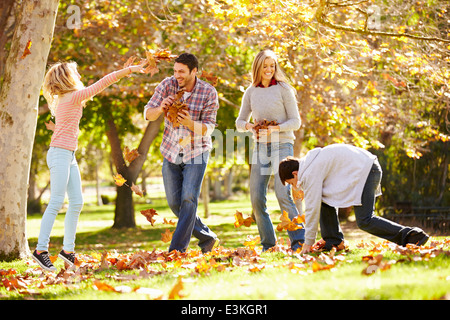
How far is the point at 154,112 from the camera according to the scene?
570cm

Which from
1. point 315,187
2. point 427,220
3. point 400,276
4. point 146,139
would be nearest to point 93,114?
point 146,139

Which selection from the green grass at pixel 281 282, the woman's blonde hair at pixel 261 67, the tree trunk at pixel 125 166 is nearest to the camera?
the green grass at pixel 281 282

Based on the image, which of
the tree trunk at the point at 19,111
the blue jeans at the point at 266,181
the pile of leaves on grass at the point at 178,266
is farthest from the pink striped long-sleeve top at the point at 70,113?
the tree trunk at the point at 19,111

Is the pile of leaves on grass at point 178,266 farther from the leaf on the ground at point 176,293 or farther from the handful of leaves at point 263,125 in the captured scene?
the handful of leaves at point 263,125

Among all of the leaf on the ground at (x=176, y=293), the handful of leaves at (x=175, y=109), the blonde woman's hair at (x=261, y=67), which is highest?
the blonde woman's hair at (x=261, y=67)

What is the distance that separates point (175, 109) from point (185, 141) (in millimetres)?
374

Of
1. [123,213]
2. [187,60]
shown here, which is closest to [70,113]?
[187,60]

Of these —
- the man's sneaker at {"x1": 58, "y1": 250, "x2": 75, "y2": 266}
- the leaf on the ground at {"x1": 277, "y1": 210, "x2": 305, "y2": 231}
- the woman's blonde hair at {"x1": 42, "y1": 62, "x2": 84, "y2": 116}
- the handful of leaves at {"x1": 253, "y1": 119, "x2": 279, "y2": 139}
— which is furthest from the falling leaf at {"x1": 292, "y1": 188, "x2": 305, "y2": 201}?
the woman's blonde hair at {"x1": 42, "y1": 62, "x2": 84, "y2": 116}

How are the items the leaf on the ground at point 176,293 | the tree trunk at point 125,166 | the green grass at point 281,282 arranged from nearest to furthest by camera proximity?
the green grass at point 281,282 → the leaf on the ground at point 176,293 → the tree trunk at point 125,166

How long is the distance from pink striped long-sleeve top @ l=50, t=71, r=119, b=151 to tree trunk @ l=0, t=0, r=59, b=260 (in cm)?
218

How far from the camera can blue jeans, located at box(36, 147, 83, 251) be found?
5383 millimetres

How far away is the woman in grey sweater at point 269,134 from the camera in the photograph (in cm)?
600

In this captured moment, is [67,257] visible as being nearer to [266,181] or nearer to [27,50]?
[266,181]

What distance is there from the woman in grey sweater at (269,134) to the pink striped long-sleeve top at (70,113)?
1640mm
